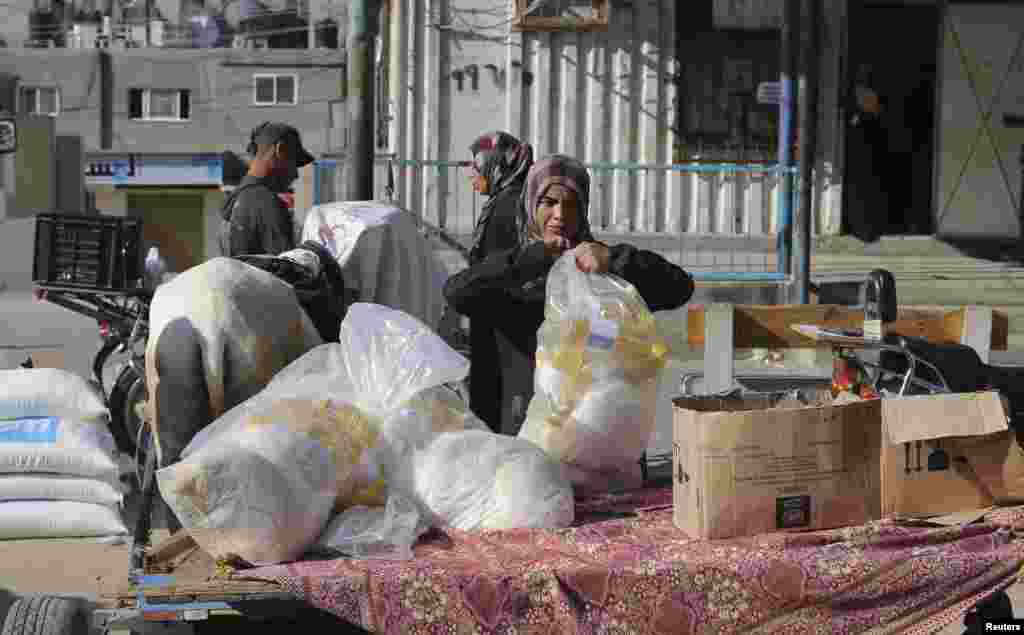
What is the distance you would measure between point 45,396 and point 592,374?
8.76ft

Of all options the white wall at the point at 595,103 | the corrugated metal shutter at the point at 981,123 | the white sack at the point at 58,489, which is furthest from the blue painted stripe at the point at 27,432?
the corrugated metal shutter at the point at 981,123

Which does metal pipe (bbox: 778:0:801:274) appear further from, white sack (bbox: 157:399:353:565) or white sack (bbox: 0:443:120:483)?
white sack (bbox: 157:399:353:565)

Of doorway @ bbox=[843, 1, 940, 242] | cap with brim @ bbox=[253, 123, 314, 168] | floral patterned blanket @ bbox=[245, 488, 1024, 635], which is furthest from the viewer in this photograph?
doorway @ bbox=[843, 1, 940, 242]

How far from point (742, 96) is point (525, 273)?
888 centimetres

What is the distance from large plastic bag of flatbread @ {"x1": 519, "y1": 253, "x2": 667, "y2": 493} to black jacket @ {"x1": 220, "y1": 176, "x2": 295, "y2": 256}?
1.93 meters

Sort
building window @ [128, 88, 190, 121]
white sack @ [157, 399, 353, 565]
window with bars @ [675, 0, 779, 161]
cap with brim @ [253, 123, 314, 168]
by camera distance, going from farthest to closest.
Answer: building window @ [128, 88, 190, 121]
window with bars @ [675, 0, 779, 161]
cap with brim @ [253, 123, 314, 168]
white sack @ [157, 399, 353, 565]

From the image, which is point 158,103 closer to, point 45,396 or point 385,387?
point 45,396

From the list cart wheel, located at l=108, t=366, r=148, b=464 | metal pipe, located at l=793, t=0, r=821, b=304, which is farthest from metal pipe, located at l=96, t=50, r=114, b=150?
cart wheel, located at l=108, t=366, r=148, b=464

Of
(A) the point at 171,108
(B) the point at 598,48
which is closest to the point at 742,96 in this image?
(B) the point at 598,48

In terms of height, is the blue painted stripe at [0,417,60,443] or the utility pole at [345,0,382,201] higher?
the utility pole at [345,0,382,201]

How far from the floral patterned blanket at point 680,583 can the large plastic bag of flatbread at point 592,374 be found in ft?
2.00

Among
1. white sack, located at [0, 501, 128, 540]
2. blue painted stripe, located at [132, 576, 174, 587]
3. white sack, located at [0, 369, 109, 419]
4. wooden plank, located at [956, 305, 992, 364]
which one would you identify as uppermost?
wooden plank, located at [956, 305, 992, 364]

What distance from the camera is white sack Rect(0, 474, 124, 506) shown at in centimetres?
572

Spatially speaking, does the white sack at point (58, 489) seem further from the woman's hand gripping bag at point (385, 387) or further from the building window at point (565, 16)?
the building window at point (565, 16)
